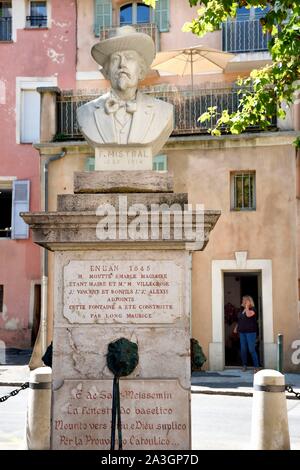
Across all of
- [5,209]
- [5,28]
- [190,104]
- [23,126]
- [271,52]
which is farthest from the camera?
[5,209]

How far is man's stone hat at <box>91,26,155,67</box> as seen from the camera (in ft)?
20.0

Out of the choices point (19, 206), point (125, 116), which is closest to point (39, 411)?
point (125, 116)

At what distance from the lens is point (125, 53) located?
20.3ft

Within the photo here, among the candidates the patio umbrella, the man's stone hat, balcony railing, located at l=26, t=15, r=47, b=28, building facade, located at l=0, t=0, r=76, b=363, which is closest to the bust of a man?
the man's stone hat

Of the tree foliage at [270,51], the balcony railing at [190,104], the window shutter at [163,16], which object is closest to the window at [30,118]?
the window shutter at [163,16]

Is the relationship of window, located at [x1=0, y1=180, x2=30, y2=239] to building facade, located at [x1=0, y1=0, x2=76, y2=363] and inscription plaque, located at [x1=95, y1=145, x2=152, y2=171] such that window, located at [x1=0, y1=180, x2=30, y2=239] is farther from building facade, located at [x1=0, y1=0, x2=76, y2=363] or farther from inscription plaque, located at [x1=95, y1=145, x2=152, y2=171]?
inscription plaque, located at [x1=95, y1=145, x2=152, y2=171]

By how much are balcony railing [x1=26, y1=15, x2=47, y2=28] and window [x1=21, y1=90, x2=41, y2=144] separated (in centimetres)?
232

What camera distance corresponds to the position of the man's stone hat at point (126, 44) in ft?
20.0

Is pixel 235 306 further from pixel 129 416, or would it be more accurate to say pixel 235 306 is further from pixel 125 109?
pixel 129 416

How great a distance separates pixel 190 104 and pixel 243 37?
16.1 ft

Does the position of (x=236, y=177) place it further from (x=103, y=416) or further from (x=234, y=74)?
(x=103, y=416)

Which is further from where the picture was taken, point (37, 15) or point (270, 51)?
point (37, 15)

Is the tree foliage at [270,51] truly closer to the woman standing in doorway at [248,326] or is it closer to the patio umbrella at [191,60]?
the woman standing in doorway at [248,326]

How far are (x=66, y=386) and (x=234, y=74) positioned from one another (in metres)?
17.2
